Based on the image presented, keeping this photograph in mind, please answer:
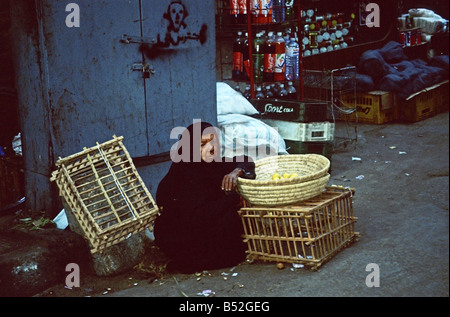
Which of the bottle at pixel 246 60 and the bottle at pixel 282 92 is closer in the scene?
the bottle at pixel 246 60

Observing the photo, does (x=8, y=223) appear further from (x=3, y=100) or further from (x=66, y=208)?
(x=3, y=100)

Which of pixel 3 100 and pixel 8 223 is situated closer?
pixel 8 223

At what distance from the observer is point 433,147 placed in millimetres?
8773

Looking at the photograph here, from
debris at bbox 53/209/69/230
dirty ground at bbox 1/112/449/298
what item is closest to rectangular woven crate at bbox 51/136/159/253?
dirty ground at bbox 1/112/449/298

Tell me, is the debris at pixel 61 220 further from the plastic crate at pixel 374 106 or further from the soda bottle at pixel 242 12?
the plastic crate at pixel 374 106

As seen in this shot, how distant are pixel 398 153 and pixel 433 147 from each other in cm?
61

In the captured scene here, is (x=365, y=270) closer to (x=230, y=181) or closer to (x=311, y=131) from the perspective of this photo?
(x=230, y=181)

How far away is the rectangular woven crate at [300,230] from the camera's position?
188 inches

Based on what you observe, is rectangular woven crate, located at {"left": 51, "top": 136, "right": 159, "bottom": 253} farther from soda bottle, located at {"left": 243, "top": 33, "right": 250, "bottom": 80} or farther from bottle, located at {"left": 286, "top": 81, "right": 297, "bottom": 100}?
bottle, located at {"left": 286, "top": 81, "right": 297, "bottom": 100}

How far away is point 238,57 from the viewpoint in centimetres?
873

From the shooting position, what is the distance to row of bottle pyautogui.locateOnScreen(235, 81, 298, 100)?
9008mm

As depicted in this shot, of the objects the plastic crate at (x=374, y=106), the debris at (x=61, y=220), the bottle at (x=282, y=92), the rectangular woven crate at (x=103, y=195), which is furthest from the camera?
the plastic crate at (x=374, y=106)

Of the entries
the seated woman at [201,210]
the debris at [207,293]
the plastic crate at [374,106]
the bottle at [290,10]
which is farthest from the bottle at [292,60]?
the debris at [207,293]
